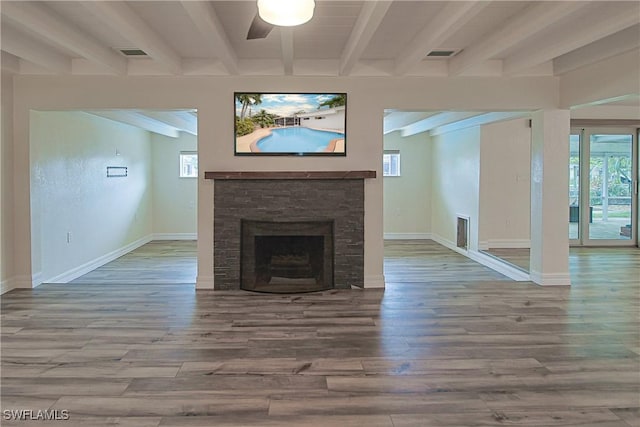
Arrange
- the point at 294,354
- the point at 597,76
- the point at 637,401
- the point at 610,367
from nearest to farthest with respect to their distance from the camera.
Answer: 1. the point at 637,401
2. the point at 610,367
3. the point at 294,354
4. the point at 597,76

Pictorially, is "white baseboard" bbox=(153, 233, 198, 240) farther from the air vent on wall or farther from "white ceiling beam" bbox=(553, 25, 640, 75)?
"white ceiling beam" bbox=(553, 25, 640, 75)

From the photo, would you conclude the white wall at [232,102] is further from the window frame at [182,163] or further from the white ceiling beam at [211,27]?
the window frame at [182,163]

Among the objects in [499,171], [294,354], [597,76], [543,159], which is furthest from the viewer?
[499,171]

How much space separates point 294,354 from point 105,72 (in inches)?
145

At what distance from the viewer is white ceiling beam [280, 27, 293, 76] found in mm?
3645

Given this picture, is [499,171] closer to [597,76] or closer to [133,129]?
[597,76]

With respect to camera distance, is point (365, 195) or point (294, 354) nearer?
point (294, 354)

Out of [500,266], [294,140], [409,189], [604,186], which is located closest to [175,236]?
[409,189]

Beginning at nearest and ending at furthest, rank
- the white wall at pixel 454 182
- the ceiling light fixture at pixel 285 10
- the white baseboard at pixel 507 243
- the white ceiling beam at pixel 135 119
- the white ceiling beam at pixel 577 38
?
the ceiling light fixture at pixel 285 10
the white ceiling beam at pixel 577 38
the white ceiling beam at pixel 135 119
the white wall at pixel 454 182
the white baseboard at pixel 507 243

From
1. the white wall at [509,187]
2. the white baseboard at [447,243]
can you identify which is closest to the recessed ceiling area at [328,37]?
the white wall at [509,187]

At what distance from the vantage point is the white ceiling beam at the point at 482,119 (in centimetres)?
582

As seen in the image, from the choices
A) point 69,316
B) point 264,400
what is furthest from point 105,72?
point 264,400

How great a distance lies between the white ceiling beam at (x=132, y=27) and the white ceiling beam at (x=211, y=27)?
47 cm

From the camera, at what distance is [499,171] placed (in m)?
7.94
